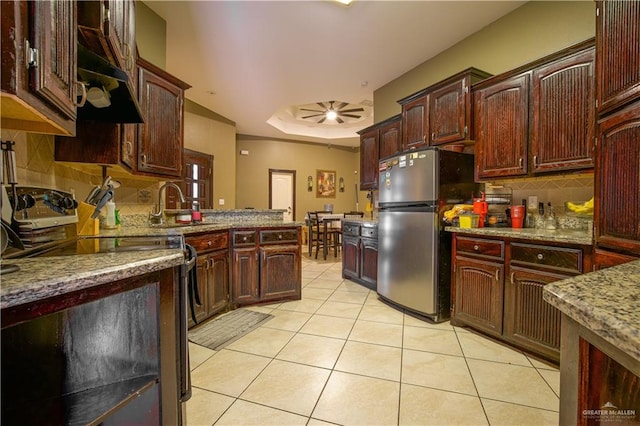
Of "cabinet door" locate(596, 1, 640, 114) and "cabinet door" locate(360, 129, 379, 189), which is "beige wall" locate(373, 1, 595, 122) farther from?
"cabinet door" locate(596, 1, 640, 114)

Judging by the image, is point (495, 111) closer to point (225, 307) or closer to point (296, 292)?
point (296, 292)

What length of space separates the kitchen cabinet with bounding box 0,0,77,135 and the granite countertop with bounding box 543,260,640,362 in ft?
4.41

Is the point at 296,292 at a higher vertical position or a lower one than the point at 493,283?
lower

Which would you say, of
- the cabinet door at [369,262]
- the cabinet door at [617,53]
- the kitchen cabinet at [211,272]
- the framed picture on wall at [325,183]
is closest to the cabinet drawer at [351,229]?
the cabinet door at [369,262]

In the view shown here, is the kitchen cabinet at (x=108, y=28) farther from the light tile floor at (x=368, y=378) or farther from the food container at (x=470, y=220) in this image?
the food container at (x=470, y=220)

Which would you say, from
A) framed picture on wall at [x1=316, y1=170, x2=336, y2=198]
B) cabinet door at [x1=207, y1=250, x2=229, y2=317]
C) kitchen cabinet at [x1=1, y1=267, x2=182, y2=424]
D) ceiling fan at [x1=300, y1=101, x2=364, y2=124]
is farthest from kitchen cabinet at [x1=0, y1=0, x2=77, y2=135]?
framed picture on wall at [x1=316, y1=170, x2=336, y2=198]

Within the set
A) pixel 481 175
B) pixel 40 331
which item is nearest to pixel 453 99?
pixel 481 175

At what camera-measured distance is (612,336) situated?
45 centimetres

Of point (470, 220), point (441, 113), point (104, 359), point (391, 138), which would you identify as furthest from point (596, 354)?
point (391, 138)

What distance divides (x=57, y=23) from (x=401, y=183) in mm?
2513

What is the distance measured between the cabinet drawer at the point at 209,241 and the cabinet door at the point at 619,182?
2.60m

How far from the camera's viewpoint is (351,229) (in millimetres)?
3809

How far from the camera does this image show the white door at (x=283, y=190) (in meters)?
7.57

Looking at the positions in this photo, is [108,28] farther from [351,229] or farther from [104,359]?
[351,229]
